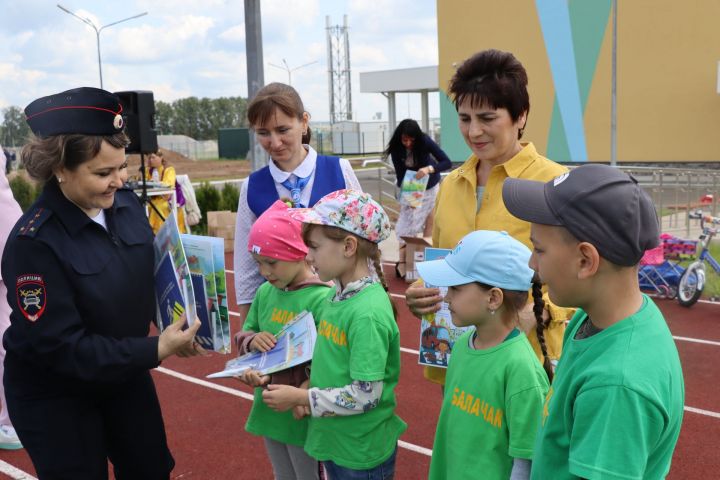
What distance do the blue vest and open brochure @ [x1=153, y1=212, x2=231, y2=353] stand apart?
0.80 m

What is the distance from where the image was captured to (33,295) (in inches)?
90.3

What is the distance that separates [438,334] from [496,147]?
2.44 feet

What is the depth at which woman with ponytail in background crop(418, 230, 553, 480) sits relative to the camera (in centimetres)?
218

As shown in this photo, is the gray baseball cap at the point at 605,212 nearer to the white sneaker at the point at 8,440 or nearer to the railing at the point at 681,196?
the white sneaker at the point at 8,440

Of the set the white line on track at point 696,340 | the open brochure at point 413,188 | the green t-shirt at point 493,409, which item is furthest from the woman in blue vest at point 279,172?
the open brochure at point 413,188

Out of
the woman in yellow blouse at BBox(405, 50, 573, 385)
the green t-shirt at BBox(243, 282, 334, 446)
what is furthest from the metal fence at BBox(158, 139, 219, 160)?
the woman in yellow blouse at BBox(405, 50, 573, 385)

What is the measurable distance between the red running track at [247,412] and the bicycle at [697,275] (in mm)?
622

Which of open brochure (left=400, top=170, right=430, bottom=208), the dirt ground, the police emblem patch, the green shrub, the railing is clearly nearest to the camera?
the police emblem patch

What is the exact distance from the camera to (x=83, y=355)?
7.64 ft

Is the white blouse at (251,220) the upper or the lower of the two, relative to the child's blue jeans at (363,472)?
upper

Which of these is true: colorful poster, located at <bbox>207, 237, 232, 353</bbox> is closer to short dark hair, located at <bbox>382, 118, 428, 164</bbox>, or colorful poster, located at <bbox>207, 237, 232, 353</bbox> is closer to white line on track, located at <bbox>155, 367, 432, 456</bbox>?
white line on track, located at <bbox>155, 367, 432, 456</bbox>

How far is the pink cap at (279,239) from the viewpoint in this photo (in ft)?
9.68

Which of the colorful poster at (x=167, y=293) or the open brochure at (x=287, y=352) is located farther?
the open brochure at (x=287, y=352)

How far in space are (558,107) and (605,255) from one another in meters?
24.9
